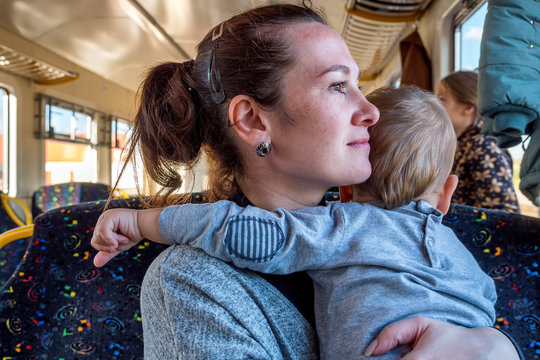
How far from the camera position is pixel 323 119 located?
0.84 metres

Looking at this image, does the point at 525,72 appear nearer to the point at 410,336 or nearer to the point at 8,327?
the point at 410,336

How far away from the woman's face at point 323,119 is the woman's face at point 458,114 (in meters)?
1.53

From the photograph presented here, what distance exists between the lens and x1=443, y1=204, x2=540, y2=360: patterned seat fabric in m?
0.94

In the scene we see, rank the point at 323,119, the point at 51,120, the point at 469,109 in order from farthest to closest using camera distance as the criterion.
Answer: the point at 51,120 → the point at 469,109 → the point at 323,119

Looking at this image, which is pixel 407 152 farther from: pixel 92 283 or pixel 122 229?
pixel 92 283

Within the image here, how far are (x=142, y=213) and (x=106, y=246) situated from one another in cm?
9

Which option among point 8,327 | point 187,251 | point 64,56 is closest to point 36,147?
point 64,56

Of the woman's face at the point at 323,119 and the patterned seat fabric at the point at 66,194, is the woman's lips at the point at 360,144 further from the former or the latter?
the patterned seat fabric at the point at 66,194

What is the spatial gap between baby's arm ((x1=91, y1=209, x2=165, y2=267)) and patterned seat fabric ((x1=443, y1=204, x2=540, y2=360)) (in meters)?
0.67

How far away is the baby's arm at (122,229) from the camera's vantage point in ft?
2.72

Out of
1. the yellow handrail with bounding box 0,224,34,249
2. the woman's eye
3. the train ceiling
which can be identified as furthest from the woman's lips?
the train ceiling

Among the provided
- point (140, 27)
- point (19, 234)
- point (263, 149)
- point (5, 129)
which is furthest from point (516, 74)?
point (5, 129)

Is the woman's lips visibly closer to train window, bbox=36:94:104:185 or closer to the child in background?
the child in background

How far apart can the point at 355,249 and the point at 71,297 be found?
68cm
